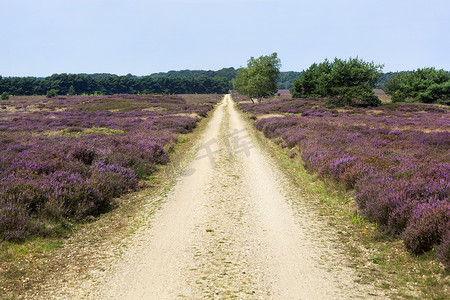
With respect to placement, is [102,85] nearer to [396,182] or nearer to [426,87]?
[426,87]

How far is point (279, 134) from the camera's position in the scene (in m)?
21.9

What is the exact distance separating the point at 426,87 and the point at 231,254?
2831 inches

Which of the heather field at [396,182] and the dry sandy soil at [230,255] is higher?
the heather field at [396,182]

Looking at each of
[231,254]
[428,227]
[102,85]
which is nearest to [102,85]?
[102,85]

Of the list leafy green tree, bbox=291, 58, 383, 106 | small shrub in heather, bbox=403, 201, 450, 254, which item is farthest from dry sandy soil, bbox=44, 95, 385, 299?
leafy green tree, bbox=291, 58, 383, 106

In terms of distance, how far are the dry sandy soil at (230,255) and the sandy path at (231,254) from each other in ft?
0.05

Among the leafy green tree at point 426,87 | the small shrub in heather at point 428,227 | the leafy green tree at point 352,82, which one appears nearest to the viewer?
the small shrub in heather at point 428,227

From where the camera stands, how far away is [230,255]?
18.7 ft

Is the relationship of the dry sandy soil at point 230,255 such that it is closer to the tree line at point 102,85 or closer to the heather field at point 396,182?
the heather field at point 396,182

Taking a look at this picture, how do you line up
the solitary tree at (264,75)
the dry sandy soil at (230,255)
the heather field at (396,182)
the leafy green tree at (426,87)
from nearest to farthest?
1. the dry sandy soil at (230,255)
2. the heather field at (396,182)
3. the leafy green tree at (426,87)
4. the solitary tree at (264,75)

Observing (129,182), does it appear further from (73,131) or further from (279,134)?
(73,131)

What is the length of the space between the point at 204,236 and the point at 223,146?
12.7 meters

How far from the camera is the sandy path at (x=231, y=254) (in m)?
4.54

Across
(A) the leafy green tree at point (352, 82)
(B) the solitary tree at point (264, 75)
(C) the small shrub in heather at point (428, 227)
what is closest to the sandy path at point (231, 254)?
(C) the small shrub in heather at point (428, 227)
